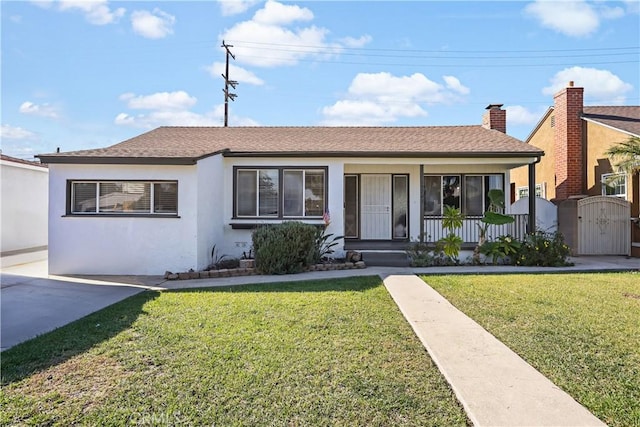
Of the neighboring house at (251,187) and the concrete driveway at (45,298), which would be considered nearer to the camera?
the concrete driveway at (45,298)

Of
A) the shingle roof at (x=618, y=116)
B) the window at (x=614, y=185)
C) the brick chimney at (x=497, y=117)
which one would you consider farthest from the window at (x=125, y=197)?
the shingle roof at (x=618, y=116)

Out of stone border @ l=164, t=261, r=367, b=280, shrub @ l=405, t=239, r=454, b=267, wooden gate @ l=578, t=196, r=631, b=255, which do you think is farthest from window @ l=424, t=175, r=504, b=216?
stone border @ l=164, t=261, r=367, b=280

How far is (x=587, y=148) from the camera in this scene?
14969 mm

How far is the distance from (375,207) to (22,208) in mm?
13262

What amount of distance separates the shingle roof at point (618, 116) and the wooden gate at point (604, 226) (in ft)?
8.03

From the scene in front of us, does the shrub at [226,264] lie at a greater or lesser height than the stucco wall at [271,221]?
lesser

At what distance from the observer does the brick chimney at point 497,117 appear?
1541 centimetres

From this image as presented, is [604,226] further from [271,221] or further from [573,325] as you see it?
[271,221]

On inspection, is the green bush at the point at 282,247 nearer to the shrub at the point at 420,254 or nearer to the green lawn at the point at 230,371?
the shrub at the point at 420,254

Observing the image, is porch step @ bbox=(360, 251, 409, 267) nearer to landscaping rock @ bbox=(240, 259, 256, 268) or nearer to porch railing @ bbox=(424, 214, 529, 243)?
porch railing @ bbox=(424, 214, 529, 243)

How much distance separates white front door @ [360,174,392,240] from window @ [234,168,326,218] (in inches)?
88.5

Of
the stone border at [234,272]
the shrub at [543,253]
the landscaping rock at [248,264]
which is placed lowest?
the stone border at [234,272]

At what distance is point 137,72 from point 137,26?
319cm

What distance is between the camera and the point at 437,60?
22.8m
